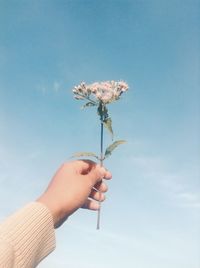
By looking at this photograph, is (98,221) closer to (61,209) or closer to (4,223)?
(61,209)

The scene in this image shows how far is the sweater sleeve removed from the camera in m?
3.38

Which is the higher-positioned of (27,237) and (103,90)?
(103,90)

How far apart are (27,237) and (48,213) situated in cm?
61

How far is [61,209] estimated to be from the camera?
474cm

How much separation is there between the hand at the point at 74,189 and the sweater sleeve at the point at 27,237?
313 millimetres

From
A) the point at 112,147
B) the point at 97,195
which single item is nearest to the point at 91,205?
the point at 97,195

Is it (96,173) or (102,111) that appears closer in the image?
(96,173)

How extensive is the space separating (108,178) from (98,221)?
951 mm

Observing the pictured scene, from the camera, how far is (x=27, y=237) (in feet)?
12.1

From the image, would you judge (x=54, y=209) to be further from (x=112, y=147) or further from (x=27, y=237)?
(x=112, y=147)

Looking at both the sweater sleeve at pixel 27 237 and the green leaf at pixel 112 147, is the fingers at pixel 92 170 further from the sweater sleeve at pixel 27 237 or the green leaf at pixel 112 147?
the sweater sleeve at pixel 27 237

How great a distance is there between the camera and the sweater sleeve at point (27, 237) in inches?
133

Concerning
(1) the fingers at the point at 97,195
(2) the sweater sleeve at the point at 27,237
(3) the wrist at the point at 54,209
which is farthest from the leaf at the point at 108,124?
(2) the sweater sleeve at the point at 27,237

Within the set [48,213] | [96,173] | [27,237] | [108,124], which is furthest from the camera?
[108,124]
